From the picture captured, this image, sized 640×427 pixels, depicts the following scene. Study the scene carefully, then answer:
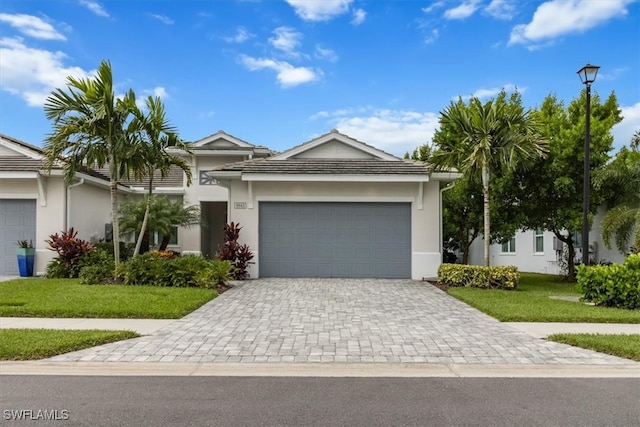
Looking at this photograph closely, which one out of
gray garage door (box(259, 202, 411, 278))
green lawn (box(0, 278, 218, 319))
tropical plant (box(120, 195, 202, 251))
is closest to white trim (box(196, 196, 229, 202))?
tropical plant (box(120, 195, 202, 251))

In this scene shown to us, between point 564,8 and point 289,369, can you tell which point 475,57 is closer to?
point 564,8

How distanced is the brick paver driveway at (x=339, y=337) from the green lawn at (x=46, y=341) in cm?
23

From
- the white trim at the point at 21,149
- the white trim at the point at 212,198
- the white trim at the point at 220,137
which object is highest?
the white trim at the point at 220,137

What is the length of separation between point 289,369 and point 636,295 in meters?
8.28

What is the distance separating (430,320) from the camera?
27.6ft

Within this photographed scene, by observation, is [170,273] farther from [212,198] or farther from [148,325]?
[212,198]

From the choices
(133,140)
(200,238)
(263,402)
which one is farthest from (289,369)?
(200,238)

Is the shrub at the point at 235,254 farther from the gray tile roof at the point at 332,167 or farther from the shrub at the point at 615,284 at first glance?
the shrub at the point at 615,284

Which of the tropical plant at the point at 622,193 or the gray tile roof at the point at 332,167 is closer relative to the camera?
the tropical plant at the point at 622,193

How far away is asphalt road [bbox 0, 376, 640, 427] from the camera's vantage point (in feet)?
13.1

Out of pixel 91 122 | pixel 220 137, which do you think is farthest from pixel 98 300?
pixel 220 137

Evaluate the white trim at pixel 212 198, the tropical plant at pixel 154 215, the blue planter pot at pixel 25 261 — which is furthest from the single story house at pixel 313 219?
Answer: the white trim at pixel 212 198

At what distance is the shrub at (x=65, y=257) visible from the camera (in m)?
14.3

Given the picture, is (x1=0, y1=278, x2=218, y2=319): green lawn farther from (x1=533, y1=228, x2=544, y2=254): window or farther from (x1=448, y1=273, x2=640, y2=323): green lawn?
(x1=533, y1=228, x2=544, y2=254): window
